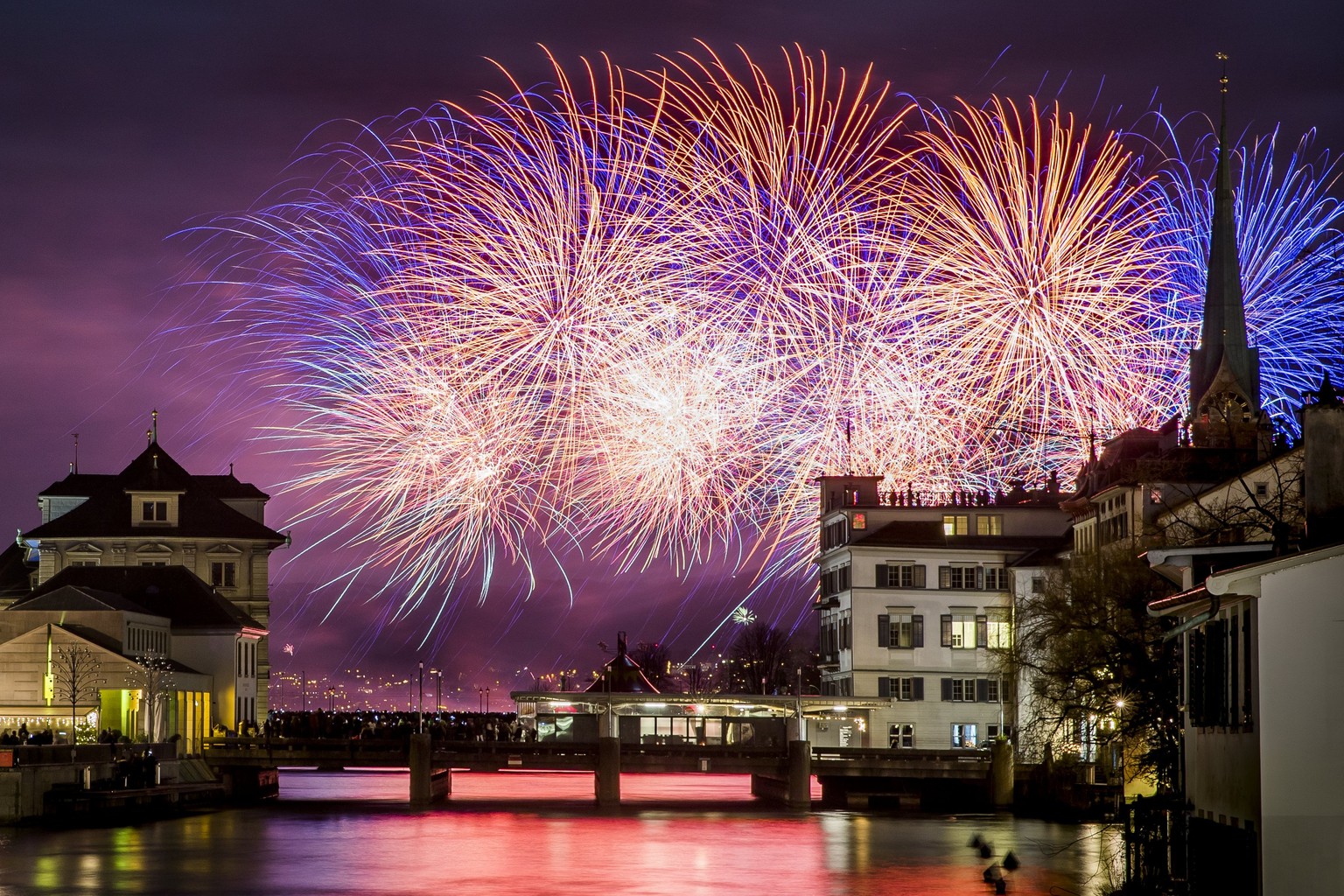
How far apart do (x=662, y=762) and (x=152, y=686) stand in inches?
988

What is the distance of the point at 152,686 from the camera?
91.9m

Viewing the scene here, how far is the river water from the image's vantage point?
170 feet

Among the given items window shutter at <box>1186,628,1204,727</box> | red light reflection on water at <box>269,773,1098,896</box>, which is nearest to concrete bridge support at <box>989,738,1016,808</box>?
red light reflection on water at <box>269,773,1098,896</box>

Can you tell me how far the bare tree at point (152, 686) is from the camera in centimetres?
9131

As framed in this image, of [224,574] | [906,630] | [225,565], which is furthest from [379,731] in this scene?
[906,630]

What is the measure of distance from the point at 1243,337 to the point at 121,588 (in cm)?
6363

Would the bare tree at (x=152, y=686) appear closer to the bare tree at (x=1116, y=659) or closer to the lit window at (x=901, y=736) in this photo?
the lit window at (x=901, y=736)

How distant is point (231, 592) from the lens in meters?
125

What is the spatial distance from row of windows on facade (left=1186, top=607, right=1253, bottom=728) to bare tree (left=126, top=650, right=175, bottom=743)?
65849 millimetres

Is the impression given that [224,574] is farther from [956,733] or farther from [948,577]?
[956,733]

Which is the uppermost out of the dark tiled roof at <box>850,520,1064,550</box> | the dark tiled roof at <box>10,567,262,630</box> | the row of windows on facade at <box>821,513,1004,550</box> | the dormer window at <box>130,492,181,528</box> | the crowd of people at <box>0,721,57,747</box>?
the dormer window at <box>130,492,181,528</box>

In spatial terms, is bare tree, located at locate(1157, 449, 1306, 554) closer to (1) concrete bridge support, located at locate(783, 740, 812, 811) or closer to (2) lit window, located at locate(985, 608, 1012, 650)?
(1) concrete bridge support, located at locate(783, 740, 812, 811)

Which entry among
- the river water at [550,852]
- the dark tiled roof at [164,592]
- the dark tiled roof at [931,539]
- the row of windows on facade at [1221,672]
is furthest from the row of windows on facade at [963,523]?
the row of windows on facade at [1221,672]

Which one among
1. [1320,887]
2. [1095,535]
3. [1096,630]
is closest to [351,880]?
→ [1096,630]
